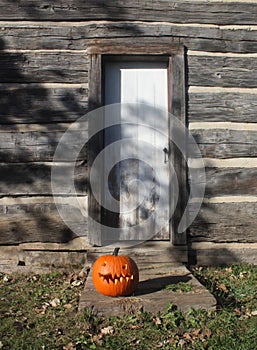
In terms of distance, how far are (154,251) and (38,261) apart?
4.73ft

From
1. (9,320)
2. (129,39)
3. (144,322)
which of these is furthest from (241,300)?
(129,39)

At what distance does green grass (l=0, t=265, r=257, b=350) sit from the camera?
368 cm

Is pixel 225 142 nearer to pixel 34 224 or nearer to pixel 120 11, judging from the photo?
pixel 120 11

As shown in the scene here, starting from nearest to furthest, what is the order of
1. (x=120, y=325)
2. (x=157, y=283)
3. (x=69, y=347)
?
(x=69, y=347)
(x=120, y=325)
(x=157, y=283)

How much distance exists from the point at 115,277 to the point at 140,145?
2149mm

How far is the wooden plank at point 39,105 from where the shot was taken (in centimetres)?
578

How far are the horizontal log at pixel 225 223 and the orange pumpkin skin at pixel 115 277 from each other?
65.1 inches

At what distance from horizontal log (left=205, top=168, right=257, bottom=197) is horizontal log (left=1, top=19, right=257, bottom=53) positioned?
1.57m

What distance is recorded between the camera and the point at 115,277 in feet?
14.1

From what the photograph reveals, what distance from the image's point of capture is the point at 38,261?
572 centimetres

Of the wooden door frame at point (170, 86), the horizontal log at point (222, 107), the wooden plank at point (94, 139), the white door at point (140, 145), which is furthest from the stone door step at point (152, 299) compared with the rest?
the horizontal log at point (222, 107)

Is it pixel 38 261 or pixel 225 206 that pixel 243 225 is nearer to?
pixel 225 206

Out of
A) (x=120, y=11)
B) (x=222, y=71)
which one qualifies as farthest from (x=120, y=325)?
(x=120, y=11)

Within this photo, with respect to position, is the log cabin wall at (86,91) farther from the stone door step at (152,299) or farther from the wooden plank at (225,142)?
the stone door step at (152,299)
